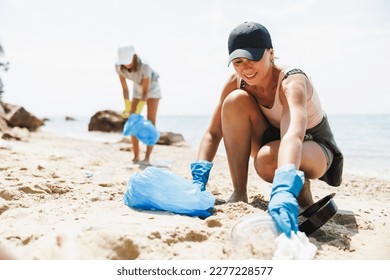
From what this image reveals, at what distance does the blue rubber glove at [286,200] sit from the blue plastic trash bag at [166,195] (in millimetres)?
450

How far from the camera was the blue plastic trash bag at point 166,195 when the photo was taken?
193 cm

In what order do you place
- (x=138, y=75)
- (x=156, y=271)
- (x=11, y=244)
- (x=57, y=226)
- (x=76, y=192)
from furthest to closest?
(x=138, y=75)
(x=76, y=192)
(x=57, y=226)
(x=11, y=244)
(x=156, y=271)

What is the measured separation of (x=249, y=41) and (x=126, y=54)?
2.68 meters

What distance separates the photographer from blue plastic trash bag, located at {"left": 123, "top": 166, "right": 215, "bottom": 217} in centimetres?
193

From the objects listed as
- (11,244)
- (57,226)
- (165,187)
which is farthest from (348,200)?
(11,244)

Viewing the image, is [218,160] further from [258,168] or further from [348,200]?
[258,168]

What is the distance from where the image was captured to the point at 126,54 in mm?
4281

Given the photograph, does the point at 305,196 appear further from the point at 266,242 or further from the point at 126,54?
the point at 126,54

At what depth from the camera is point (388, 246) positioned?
1767 mm

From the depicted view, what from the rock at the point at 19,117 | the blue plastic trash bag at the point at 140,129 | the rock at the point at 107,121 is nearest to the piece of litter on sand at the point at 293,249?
the blue plastic trash bag at the point at 140,129

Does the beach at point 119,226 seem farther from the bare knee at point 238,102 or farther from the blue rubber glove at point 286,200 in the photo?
the bare knee at point 238,102

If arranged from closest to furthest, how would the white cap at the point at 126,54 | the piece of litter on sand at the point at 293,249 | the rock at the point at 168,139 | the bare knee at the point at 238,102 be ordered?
1. the piece of litter on sand at the point at 293,249
2. the bare knee at the point at 238,102
3. the white cap at the point at 126,54
4. the rock at the point at 168,139

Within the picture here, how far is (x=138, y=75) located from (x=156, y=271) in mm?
3501

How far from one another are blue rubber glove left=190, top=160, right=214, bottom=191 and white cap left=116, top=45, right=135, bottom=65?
2.41 meters
